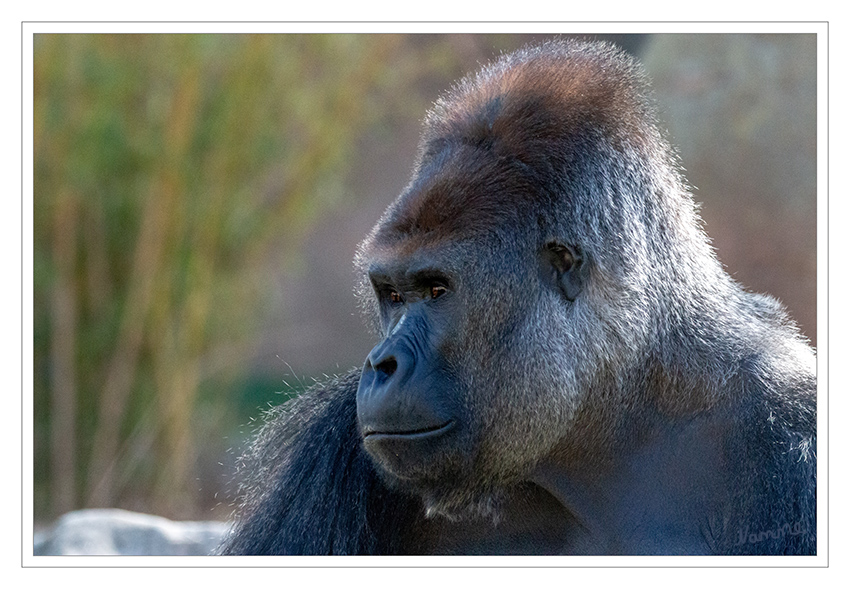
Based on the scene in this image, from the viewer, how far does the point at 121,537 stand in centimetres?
445

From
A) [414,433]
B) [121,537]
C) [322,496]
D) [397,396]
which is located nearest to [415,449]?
[414,433]

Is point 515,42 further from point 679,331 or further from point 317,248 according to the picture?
point 317,248

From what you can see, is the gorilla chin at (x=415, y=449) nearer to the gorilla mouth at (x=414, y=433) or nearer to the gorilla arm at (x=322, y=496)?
the gorilla mouth at (x=414, y=433)

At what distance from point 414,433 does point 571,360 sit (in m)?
0.45

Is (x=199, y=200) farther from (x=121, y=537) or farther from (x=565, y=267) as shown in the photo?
(x=565, y=267)

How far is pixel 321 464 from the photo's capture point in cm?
297

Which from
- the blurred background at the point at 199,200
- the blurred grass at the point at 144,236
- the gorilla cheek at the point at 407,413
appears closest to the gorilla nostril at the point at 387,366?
the gorilla cheek at the point at 407,413

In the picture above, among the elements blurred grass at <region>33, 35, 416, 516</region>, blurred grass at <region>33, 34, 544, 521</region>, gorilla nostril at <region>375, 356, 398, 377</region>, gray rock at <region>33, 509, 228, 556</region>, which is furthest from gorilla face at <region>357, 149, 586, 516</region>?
blurred grass at <region>33, 35, 416, 516</region>

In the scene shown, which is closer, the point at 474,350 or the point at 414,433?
the point at 414,433

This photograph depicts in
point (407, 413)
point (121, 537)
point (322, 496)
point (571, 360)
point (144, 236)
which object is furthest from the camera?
point (144, 236)

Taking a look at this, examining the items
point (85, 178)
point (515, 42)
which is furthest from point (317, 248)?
point (515, 42)

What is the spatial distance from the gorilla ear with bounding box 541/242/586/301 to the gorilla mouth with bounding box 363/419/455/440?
475mm

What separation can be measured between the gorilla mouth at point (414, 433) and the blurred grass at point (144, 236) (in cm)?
398

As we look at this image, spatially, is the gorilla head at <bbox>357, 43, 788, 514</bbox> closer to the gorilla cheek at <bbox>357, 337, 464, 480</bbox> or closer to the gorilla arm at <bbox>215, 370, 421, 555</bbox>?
the gorilla cheek at <bbox>357, 337, 464, 480</bbox>
